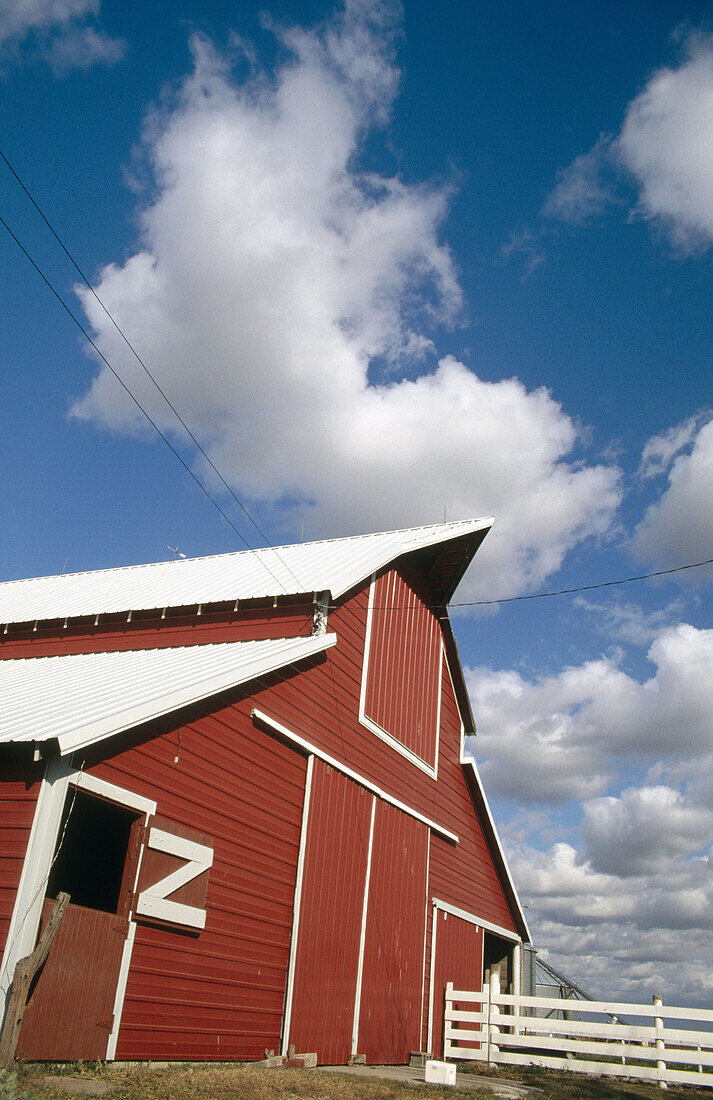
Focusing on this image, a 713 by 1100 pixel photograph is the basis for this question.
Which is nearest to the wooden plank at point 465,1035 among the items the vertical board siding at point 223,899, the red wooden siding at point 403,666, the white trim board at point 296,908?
the red wooden siding at point 403,666

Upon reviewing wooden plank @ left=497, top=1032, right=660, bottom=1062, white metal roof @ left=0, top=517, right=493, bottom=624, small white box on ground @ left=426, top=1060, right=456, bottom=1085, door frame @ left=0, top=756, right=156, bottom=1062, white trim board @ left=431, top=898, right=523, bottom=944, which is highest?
white metal roof @ left=0, top=517, right=493, bottom=624

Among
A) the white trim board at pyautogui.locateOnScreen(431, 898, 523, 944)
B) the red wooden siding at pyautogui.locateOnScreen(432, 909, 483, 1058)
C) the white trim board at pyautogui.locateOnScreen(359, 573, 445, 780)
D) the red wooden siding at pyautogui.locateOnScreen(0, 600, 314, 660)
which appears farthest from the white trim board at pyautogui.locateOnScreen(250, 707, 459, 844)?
the red wooden siding at pyautogui.locateOnScreen(0, 600, 314, 660)

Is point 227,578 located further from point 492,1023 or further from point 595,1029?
point 595,1029

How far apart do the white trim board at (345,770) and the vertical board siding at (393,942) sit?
0.15 meters

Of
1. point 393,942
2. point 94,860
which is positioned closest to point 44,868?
point 94,860

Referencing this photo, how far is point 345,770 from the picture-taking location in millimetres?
14109

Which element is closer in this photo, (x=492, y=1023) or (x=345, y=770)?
(x=345, y=770)

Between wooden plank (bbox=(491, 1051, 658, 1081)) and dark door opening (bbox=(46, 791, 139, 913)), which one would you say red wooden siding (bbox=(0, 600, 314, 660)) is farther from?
wooden plank (bbox=(491, 1051, 658, 1081))

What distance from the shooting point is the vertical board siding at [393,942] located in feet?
46.4

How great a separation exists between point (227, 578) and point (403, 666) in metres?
4.26

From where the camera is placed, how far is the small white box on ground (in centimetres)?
1125

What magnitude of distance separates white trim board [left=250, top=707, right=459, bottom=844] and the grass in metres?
4.20

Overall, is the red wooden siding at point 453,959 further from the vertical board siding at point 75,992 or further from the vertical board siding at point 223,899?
the vertical board siding at point 75,992

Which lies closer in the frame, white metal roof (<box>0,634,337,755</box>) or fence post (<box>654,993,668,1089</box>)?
white metal roof (<box>0,634,337,755</box>)
